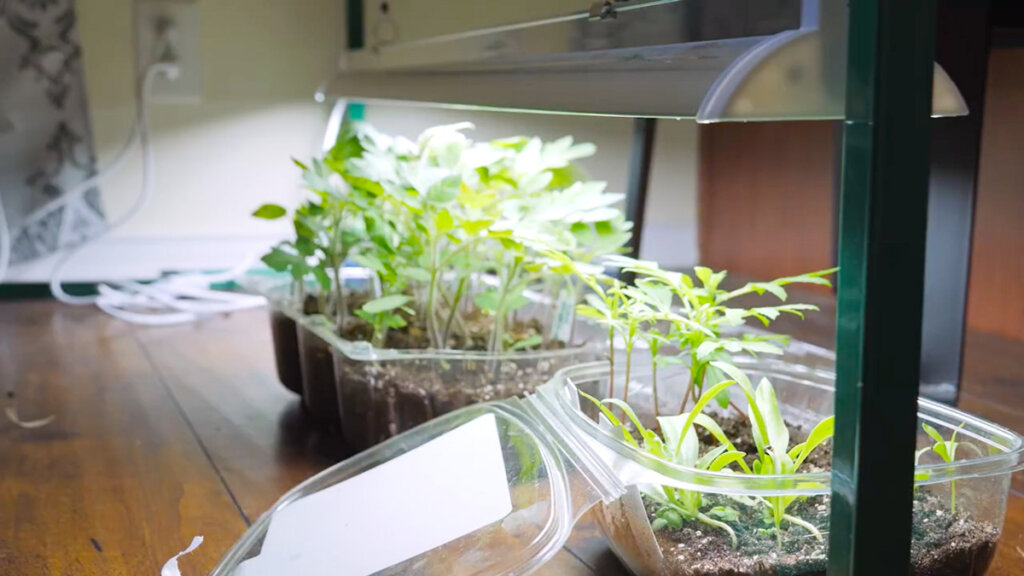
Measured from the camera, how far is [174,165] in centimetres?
178

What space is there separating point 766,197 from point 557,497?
56.1 inches

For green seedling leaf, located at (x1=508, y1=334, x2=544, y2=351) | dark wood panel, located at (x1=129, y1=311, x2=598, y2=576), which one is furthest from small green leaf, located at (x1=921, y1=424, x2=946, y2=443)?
green seedling leaf, located at (x1=508, y1=334, x2=544, y2=351)

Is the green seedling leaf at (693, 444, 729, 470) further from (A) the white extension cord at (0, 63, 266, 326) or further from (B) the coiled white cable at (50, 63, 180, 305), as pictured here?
Result: (B) the coiled white cable at (50, 63, 180, 305)

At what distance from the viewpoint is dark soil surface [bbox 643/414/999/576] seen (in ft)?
1.64

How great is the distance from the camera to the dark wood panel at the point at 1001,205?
1.37 meters

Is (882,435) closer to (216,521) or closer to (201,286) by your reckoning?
(216,521)

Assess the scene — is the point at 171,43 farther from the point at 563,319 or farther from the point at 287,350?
the point at 563,319

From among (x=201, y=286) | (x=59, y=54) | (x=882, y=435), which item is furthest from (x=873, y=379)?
(x=59, y=54)

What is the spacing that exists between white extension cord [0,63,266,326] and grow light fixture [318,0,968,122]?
2.16ft

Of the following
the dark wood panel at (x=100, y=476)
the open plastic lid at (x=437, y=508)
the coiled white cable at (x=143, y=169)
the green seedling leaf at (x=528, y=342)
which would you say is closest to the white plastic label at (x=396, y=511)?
the open plastic lid at (x=437, y=508)

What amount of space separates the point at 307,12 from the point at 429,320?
1111mm

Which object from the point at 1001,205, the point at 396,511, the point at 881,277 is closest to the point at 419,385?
the point at 396,511

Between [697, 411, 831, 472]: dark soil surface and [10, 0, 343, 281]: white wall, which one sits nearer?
[697, 411, 831, 472]: dark soil surface

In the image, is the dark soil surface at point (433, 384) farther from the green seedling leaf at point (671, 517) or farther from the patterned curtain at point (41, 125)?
the patterned curtain at point (41, 125)
